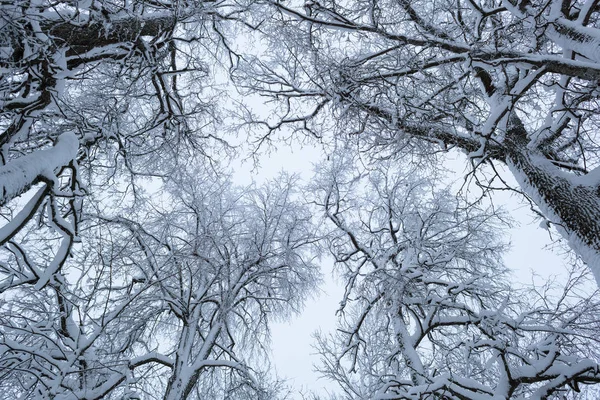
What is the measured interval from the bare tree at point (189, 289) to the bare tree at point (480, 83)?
10.1 feet

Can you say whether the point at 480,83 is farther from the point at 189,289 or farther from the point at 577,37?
the point at 189,289

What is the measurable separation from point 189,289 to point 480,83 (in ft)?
18.9

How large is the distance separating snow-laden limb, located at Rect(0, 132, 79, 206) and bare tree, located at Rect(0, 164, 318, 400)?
2.13 metres

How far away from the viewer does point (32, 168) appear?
2547 millimetres

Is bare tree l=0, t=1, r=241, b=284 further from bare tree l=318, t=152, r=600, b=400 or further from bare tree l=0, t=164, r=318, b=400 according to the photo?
bare tree l=318, t=152, r=600, b=400

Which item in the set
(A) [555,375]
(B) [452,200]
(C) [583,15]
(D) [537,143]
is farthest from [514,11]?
(B) [452,200]

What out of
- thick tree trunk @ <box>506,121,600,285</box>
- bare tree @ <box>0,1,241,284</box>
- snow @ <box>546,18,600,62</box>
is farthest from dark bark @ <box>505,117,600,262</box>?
bare tree @ <box>0,1,241,284</box>

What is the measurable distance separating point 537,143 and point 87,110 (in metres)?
5.70

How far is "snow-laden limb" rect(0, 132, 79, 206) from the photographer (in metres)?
2.38

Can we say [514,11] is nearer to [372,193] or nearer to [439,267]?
[439,267]

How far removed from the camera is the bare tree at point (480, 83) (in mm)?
3535

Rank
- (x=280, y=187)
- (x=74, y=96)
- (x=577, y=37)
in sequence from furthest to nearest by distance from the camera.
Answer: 1. (x=280, y=187)
2. (x=74, y=96)
3. (x=577, y=37)

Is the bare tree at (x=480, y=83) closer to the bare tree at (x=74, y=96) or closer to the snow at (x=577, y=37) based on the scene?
the snow at (x=577, y=37)

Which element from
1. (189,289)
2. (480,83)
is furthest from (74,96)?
(480,83)
